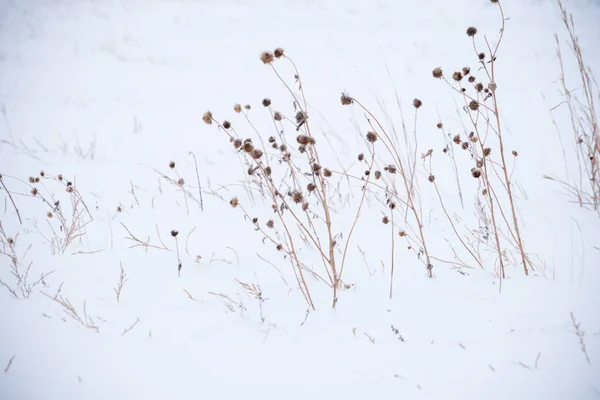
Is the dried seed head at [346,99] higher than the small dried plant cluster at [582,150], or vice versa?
the small dried plant cluster at [582,150]

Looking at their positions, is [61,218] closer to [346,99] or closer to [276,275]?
[276,275]

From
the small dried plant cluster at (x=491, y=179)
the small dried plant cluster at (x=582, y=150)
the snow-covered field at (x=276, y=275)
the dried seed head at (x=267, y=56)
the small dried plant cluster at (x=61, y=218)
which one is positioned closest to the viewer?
the snow-covered field at (x=276, y=275)

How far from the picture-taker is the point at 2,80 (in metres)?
6.84

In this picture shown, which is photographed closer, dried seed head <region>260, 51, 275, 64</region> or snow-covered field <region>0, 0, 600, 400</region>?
snow-covered field <region>0, 0, 600, 400</region>

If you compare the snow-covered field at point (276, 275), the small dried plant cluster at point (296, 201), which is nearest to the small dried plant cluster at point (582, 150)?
the snow-covered field at point (276, 275)

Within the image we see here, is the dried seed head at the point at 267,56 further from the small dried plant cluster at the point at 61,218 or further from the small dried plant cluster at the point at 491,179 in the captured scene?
the small dried plant cluster at the point at 61,218

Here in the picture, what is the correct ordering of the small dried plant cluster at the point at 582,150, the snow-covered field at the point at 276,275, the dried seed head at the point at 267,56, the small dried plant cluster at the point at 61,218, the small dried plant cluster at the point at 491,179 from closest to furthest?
the snow-covered field at the point at 276,275, the dried seed head at the point at 267,56, the small dried plant cluster at the point at 491,179, the small dried plant cluster at the point at 582,150, the small dried plant cluster at the point at 61,218

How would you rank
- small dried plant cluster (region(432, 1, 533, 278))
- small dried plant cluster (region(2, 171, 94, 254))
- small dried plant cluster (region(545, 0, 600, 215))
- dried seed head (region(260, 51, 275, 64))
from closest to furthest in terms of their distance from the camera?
1. dried seed head (region(260, 51, 275, 64))
2. small dried plant cluster (region(432, 1, 533, 278))
3. small dried plant cluster (region(545, 0, 600, 215))
4. small dried plant cluster (region(2, 171, 94, 254))

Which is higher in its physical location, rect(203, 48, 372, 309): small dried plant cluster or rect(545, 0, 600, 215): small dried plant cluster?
rect(545, 0, 600, 215): small dried plant cluster

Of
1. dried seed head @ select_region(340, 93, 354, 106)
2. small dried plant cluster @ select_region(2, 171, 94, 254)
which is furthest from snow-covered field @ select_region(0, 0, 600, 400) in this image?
dried seed head @ select_region(340, 93, 354, 106)

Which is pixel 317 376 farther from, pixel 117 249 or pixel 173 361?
pixel 117 249

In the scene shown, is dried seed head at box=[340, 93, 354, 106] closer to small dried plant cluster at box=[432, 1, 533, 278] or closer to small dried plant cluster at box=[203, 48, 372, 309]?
small dried plant cluster at box=[203, 48, 372, 309]

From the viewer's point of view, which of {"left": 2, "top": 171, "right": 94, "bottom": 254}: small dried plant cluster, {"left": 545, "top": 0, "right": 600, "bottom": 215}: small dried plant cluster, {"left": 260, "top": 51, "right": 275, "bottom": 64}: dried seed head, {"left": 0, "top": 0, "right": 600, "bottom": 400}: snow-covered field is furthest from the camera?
{"left": 2, "top": 171, "right": 94, "bottom": 254}: small dried plant cluster

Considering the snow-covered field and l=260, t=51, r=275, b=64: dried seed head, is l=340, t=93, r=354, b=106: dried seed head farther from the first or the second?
the snow-covered field
